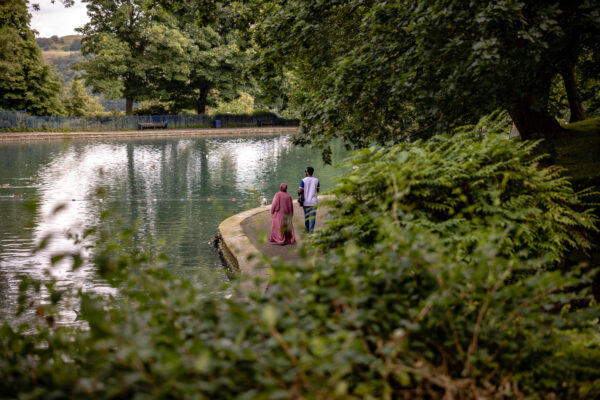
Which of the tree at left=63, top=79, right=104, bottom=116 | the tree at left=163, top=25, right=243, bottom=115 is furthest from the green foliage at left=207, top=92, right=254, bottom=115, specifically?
the tree at left=63, top=79, right=104, bottom=116

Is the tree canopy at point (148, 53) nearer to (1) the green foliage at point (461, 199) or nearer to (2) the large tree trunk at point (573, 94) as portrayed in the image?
(2) the large tree trunk at point (573, 94)

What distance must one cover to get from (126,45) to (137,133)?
9.45 meters

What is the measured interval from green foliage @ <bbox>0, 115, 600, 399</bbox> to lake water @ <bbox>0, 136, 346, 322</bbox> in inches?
31.5

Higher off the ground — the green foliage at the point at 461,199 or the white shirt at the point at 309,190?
the green foliage at the point at 461,199

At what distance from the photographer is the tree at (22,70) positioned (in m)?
54.3

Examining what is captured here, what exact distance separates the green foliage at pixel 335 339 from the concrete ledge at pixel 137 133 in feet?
168

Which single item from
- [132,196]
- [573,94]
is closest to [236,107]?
[132,196]

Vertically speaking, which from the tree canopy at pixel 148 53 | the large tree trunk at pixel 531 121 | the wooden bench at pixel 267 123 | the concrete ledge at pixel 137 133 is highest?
the tree canopy at pixel 148 53

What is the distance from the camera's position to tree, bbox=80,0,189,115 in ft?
183

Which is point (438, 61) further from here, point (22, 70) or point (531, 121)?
point (22, 70)

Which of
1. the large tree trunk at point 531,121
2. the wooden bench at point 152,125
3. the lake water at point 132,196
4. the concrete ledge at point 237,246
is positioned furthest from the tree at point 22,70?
the large tree trunk at point 531,121

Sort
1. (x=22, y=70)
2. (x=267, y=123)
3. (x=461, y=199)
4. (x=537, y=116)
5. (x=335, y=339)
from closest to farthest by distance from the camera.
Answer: (x=335, y=339), (x=461, y=199), (x=537, y=116), (x=22, y=70), (x=267, y=123)

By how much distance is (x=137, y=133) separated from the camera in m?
56.2

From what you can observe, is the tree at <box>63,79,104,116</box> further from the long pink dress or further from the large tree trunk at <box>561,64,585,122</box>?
the large tree trunk at <box>561,64,585,122</box>
